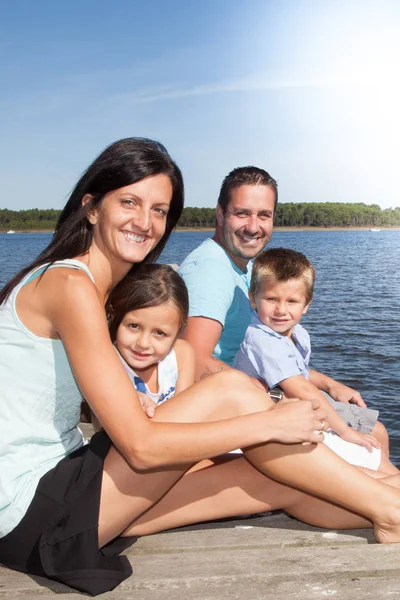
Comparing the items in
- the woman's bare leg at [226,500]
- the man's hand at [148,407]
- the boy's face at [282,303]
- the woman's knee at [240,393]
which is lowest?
the woman's bare leg at [226,500]

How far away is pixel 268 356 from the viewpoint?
3674 millimetres

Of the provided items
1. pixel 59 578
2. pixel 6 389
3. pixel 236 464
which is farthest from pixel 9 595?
pixel 236 464

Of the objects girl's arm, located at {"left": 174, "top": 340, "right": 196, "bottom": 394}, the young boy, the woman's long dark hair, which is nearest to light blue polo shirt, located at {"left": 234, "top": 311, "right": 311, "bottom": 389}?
the young boy

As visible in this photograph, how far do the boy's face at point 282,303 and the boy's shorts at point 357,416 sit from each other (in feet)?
2.01

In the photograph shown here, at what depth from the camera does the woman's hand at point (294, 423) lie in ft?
8.39

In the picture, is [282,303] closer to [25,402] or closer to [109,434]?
[109,434]

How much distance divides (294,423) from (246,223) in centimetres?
215

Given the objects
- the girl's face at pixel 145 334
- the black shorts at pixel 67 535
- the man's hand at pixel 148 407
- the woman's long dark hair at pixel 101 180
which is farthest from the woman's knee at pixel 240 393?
the woman's long dark hair at pixel 101 180

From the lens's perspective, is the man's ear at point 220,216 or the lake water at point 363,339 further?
the lake water at point 363,339

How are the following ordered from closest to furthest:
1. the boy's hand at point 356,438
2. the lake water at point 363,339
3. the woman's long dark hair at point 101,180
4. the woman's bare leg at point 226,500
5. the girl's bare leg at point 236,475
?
1. the girl's bare leg at point 236,475
2. the woman's long dark hair at point 101,180
3. the woman's bare leg at point 226,500
4. the boy's hand at point 356,438
5. the lake water at point 363,339

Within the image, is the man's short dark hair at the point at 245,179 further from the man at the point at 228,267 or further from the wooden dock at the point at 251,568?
the wooden dock at the point at 251,568

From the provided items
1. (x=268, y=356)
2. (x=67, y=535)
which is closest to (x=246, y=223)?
(x=268, y=356)

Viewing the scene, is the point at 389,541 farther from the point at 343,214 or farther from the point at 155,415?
the point at 343,214

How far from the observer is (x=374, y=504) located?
277 centimetres
